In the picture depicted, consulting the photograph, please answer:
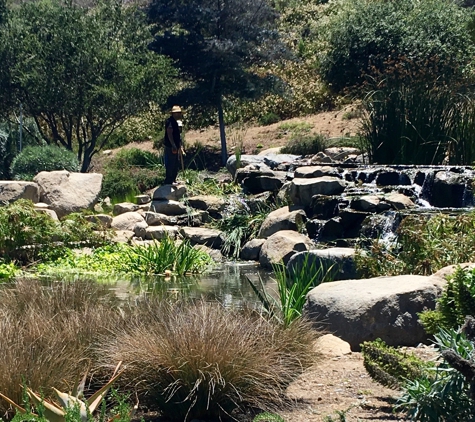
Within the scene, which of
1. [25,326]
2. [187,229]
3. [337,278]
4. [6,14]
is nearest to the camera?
[25,326]

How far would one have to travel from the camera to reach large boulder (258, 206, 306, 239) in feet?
51.3

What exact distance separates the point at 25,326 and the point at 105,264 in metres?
8.16

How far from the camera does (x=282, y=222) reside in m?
15.8

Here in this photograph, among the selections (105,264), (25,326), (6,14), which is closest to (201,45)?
(6,14)

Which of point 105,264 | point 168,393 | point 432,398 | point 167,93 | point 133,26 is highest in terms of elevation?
point 133,26

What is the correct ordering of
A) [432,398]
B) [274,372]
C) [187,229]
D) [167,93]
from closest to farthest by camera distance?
[432,398] → [274,372] → [187,229] → [167,93]

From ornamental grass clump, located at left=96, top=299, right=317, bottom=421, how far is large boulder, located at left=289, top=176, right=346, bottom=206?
11247 millimetres

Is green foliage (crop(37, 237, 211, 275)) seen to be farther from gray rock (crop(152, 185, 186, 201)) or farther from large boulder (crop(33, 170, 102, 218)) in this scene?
gray rock (crop(152, 185, 186, 201))

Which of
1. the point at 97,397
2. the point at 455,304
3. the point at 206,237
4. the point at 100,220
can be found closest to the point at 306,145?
the point at 206,237

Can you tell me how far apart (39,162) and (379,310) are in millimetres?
15717

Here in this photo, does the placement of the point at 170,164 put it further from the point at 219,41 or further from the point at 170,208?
the point at 219,41

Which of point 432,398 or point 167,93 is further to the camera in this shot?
point 167,93

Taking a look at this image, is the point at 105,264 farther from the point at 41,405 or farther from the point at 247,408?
the point at 41,405

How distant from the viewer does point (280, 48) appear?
25219mm
